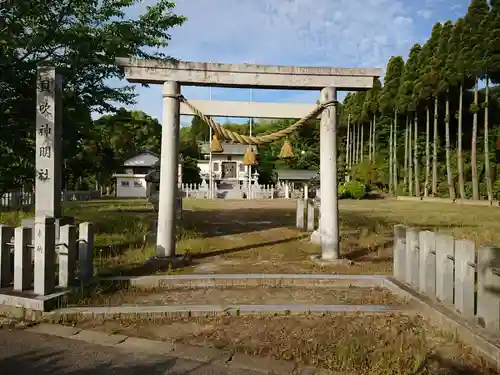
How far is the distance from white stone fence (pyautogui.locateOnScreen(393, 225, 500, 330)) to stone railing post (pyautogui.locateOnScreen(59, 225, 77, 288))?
443 cm

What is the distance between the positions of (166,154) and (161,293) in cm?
253

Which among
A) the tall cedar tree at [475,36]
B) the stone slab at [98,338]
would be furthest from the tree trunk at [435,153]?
the stone slab at [98,338]

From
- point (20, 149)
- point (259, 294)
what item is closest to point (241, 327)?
point (259, 294)

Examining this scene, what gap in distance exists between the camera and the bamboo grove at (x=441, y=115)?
2652 centimetres

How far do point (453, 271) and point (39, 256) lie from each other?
4.72 meters

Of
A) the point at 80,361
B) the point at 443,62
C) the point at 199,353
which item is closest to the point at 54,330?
the point at 80,361

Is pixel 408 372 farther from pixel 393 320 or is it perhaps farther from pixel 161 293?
pixel 161 293

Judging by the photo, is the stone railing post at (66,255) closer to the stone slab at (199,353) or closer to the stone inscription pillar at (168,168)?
the stone inscription pillar at (168,168)

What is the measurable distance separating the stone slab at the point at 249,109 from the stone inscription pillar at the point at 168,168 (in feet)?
1.68

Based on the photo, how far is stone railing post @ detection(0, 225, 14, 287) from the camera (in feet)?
15.8

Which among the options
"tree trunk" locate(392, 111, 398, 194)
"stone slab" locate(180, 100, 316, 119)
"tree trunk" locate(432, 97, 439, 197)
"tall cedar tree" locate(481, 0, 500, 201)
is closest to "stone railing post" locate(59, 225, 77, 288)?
"stone slab" locate(180, 100, 316, 119)

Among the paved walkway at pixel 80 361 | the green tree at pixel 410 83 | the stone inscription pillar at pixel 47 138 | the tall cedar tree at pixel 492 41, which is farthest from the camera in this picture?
the green tree at pixel 410 83

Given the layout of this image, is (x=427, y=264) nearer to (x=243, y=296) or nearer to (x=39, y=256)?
(x=243, y=296)

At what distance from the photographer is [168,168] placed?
6781 millimetres
